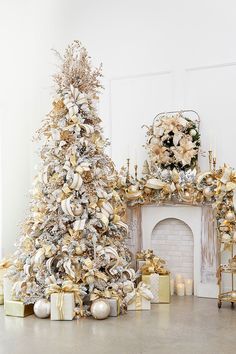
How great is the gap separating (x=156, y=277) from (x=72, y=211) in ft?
4.18

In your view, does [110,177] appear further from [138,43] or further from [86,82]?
[138,43]

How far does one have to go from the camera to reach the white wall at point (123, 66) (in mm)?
5867

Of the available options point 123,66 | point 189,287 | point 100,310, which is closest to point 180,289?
point 189,287

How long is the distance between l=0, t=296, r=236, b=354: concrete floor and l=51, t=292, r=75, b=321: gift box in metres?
0.08

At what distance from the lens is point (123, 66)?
21.0ft

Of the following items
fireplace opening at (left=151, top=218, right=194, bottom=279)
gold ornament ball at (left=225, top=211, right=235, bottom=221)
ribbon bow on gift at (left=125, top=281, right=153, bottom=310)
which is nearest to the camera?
ribbon bow on gift at (left=125, top=281, right=153, bottom=310)

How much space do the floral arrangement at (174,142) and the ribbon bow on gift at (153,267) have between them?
3.54ft

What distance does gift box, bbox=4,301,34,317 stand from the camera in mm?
4789

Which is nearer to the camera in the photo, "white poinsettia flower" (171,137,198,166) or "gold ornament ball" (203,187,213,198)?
"gold ornament ball" (203,187,213,198)

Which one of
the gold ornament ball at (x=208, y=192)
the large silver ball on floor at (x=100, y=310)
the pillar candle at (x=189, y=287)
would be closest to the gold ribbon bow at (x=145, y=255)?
the pillar candle at (x=189, y=287)

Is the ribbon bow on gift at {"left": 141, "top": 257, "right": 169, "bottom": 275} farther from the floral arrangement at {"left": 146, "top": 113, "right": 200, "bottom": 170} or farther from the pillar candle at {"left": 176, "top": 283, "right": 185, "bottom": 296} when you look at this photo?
the floral arrangement at {"left": 146, "top": 113, "right": 200, "bottom": 170}

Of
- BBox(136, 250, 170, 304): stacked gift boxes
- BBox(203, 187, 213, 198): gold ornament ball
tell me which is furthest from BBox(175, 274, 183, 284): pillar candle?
BBox(203, 187, 213, 198): gold ornament ball

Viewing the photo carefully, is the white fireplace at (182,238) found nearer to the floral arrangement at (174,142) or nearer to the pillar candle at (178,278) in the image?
the pillar candle at (178,278)

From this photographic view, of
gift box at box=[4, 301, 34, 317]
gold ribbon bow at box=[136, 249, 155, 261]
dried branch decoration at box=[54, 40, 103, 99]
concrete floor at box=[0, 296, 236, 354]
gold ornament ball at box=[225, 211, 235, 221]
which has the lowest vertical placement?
concrete floor at box=[0, 296, 236, 354]
